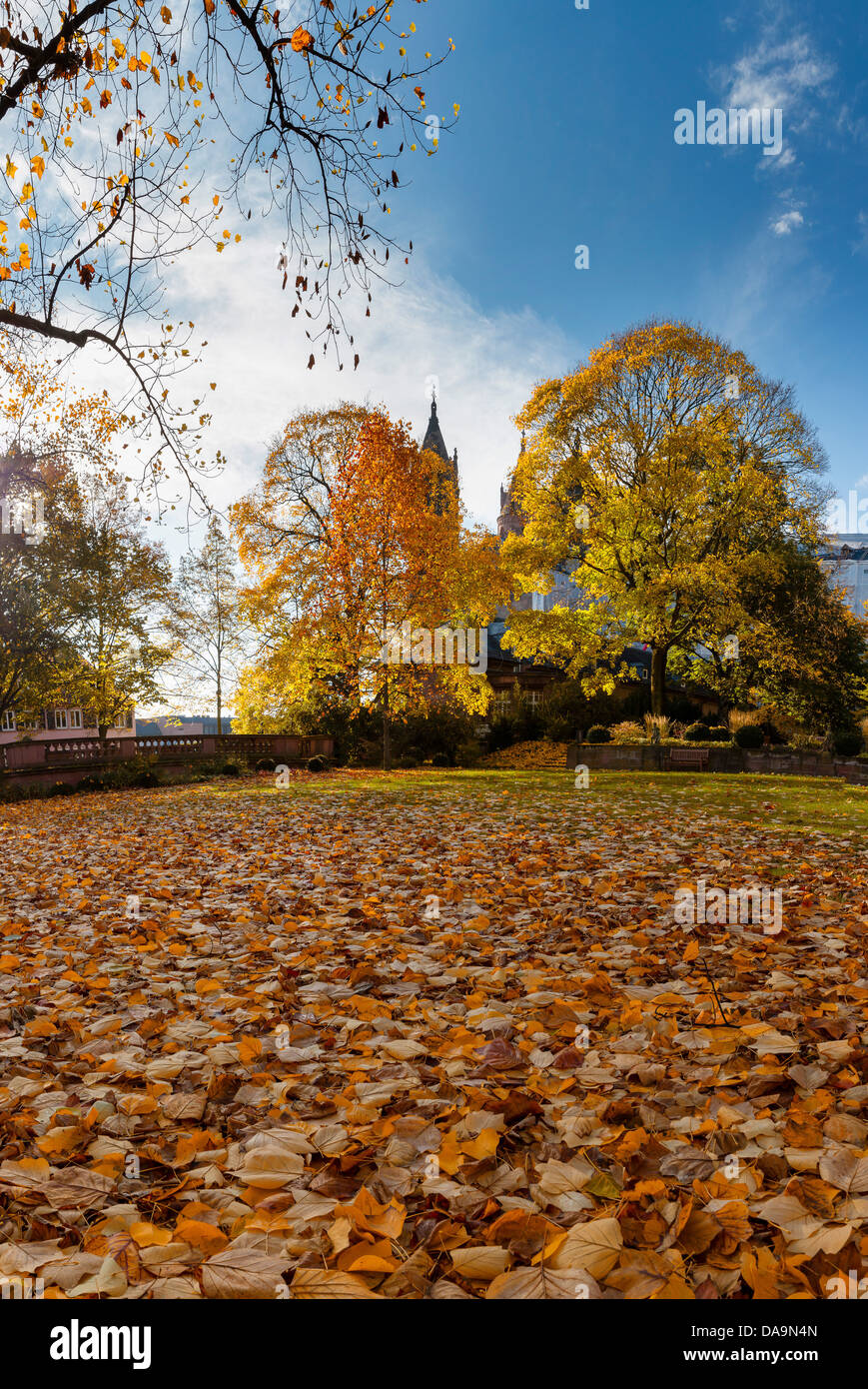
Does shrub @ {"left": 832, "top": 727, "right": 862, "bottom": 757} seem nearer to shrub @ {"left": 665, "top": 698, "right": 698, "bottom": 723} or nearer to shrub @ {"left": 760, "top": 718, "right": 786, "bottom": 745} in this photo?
shrub @ {"left": 760, "top": 718, "right": 786, "bottom": 745}

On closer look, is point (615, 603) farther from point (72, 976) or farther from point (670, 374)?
point (72, 976)

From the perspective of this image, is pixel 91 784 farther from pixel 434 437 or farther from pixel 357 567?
pixel 434 437

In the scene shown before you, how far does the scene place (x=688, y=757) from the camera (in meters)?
20.1

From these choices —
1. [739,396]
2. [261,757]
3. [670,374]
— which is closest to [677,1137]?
[261,757]

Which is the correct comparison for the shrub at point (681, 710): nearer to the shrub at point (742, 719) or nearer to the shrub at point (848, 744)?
the shrub at point (742, 719)

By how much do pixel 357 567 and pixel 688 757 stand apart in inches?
427

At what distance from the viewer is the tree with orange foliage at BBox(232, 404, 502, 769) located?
18.4 m

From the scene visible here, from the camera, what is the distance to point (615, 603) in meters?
21.9

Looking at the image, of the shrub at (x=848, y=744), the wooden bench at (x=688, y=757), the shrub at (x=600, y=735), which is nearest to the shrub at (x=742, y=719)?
the wooden bench at (x=688, y=757)

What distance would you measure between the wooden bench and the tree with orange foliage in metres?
5.70

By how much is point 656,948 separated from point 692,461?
21.2m

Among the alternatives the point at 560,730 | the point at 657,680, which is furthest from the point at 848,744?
the point at 560,730

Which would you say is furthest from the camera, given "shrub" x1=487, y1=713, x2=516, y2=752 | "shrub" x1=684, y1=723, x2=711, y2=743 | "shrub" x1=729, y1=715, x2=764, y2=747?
"shrub" x1=487, y1=713, x2=516, y2=752

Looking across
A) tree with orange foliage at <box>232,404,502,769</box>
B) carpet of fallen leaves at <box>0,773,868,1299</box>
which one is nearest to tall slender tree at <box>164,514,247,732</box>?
tree with orange foliage at <box>232,404,502,769</box>
